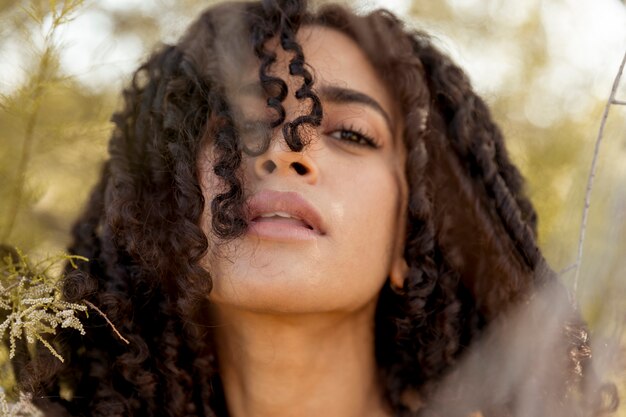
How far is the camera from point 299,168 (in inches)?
87.6

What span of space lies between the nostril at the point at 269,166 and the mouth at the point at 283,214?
2.4 inches

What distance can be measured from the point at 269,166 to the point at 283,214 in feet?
0.43

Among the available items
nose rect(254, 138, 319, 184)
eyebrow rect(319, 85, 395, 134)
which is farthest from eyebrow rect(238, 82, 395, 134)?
nose rect(254, 138, 319, 184)

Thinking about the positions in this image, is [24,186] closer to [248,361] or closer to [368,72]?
[248,361]

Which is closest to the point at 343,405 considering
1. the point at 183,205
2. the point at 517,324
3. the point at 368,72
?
the point at 517,324

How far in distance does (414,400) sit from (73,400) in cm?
99

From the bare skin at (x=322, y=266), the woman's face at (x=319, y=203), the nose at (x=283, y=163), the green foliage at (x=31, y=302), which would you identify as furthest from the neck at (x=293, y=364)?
the green foliage at (x=31, y=302)

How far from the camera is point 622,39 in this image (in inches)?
85.5

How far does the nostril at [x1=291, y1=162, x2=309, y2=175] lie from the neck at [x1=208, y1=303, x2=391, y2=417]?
40 centimetres

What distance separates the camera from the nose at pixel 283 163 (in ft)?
7.14

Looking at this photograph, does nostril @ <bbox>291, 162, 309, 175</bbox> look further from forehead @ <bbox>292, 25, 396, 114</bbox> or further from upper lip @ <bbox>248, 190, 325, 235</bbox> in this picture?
forehead @ <bbox>292, 25, 396, 114</bbox>

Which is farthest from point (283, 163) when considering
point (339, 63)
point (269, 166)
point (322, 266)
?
point (339, 63)

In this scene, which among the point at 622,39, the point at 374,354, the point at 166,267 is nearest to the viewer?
the point at 622,39

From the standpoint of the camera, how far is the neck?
2395mm
